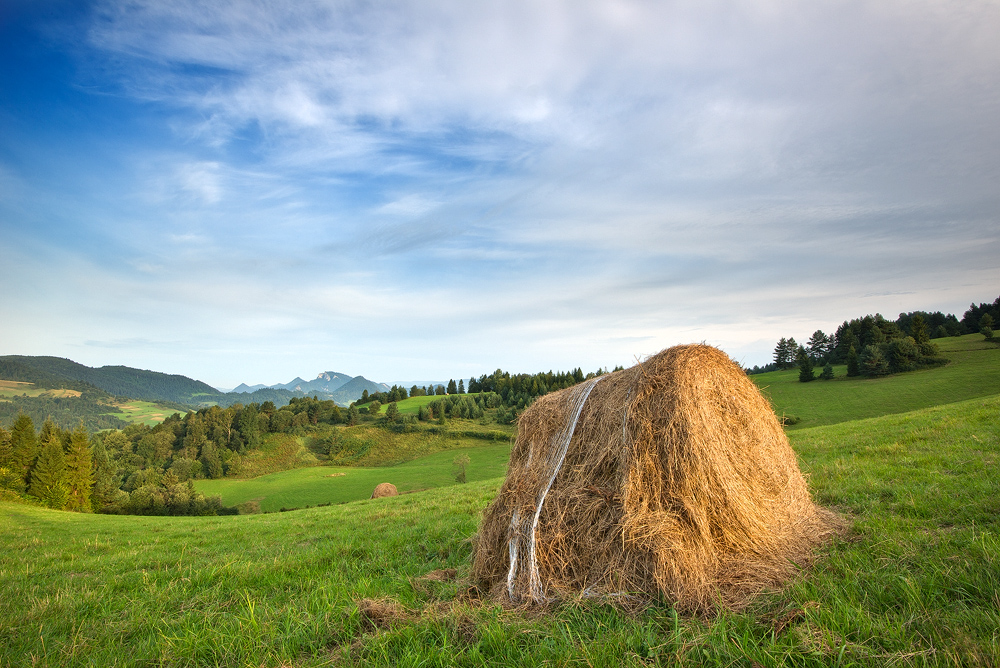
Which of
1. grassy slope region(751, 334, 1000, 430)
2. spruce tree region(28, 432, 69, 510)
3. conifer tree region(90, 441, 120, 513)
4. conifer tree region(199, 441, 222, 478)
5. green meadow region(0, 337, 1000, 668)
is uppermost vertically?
green meadow region(0, 337, 1000, 668)

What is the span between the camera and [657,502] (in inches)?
188

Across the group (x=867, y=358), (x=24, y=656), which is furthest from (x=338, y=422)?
(x=24, y=656)

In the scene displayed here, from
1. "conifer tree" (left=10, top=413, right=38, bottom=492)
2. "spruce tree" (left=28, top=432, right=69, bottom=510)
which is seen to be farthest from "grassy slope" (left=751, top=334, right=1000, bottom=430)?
"conifer tree" (left=10, top=413, right=38, bottom=492)

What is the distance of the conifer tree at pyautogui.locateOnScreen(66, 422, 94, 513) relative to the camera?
4550cm

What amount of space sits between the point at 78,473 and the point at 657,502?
213 ft

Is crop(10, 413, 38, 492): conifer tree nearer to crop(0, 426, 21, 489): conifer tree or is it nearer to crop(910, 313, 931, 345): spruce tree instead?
crop(0, 426, 21, 489): conifer tree

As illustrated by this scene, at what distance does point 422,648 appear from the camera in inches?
144

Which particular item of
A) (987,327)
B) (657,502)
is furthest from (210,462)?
(987,327)

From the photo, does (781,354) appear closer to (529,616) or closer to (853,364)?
(853,364)

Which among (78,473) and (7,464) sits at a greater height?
(7,464)

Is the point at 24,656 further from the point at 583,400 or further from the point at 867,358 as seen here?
the point at 867,358

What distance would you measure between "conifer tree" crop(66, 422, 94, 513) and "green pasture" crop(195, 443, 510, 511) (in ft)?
44.4

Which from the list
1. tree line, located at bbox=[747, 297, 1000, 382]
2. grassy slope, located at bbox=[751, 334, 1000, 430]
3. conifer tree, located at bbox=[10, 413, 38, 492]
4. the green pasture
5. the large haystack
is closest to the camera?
the large haystack

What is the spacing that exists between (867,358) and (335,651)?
248ft
